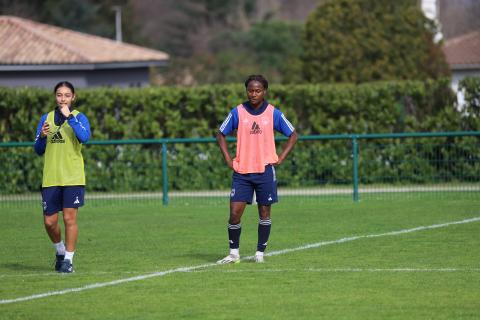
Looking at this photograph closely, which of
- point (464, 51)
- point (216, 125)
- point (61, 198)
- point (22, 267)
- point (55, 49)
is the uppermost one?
point (464, 51)

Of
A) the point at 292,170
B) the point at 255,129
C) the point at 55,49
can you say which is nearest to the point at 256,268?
the point at 255,129

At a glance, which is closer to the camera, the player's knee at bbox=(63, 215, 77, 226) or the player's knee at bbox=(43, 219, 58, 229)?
the player's knee at bbox=(63, 215, 77, 226)

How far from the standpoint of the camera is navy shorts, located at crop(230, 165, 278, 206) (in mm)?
13102

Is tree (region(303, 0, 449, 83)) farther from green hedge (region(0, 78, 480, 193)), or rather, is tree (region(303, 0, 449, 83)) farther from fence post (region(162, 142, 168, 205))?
fence post (region(162, 142, 168, 205))

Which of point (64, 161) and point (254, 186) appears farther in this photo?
point (254, 186)

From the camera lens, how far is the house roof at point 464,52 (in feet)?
155

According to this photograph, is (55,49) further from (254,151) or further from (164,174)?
(254,151)

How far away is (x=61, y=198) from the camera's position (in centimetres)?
1282

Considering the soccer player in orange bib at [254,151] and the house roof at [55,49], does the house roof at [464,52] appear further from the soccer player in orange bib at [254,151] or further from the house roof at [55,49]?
the soccer player in orange bib at [254,151]

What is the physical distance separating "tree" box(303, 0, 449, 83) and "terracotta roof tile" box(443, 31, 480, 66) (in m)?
5.02

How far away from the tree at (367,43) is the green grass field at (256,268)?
2219cm

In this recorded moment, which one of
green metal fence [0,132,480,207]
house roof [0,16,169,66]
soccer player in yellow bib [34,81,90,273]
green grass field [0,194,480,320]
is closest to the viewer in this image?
green grass field [0,194,480,320]

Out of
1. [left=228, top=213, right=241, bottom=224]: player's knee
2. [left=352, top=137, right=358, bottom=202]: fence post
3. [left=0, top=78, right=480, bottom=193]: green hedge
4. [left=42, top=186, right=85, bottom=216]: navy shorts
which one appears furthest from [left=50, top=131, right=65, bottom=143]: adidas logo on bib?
[left=0, top=78, right=480, bottom=193]: green hedge

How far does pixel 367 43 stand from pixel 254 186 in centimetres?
2991
